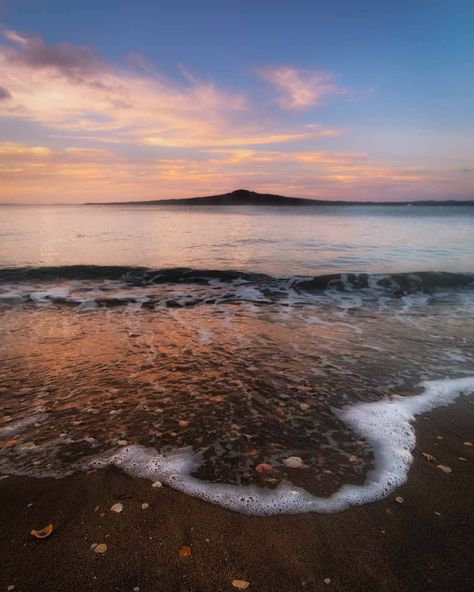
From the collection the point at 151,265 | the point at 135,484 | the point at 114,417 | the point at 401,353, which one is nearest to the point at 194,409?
the point at 114,417

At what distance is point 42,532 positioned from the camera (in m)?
3.33

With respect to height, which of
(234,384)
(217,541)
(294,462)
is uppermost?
(217,541)

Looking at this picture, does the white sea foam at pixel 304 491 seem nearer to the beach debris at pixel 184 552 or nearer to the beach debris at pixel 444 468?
the beach debris at pixel 444 468

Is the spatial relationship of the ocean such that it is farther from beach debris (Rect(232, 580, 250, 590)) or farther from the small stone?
beach debris (Rect(232, 580, 250, 590))

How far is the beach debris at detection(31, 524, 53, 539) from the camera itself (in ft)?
10.8

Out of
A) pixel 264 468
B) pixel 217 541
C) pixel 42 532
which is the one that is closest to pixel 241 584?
pixel 217 541

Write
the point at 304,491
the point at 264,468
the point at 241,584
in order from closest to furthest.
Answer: the point at 241,584 → the point at 304,491 → the point at 264,468

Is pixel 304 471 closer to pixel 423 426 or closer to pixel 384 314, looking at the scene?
pixel 423 426

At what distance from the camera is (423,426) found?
523cm

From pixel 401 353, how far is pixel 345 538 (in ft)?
17.7

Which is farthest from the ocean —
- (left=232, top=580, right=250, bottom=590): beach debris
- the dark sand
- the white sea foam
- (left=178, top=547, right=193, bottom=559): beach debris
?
(left=232, top=580, right=250, bottom=590): beach debris

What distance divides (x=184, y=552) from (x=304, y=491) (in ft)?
4.52

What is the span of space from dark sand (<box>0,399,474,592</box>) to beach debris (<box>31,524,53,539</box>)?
51 mm

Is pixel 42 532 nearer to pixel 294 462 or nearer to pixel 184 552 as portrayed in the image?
pixel 184 552
